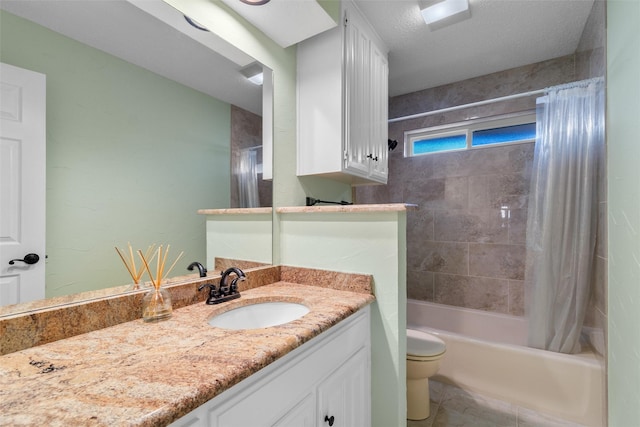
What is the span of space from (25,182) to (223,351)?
27.0 inches

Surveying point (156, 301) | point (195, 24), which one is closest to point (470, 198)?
point (195, 24)

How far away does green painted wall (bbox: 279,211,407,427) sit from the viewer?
4.12ft

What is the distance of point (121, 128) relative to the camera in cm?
96

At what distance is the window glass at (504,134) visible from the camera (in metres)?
2.40

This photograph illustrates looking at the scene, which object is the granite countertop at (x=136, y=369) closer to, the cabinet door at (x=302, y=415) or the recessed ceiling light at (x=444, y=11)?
the cabinet door at (x=302, y=415)

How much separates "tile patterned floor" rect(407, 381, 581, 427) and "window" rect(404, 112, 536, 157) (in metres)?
1.96

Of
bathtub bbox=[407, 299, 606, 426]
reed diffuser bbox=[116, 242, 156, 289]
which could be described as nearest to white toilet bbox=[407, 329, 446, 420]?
bathtub bbox=[407, 299, 606, 426]

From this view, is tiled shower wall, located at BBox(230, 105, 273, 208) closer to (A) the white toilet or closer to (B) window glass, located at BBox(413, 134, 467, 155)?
(A) the white toilet

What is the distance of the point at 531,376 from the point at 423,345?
2.28 ft

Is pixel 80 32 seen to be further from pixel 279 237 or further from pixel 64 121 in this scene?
pixel 279 237

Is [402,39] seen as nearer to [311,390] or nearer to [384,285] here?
[384,285]

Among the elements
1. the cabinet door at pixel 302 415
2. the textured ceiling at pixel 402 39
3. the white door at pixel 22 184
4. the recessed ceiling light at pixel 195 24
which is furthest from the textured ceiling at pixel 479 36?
the cabinet door at pixel 302 415

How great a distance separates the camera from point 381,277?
1.28 m

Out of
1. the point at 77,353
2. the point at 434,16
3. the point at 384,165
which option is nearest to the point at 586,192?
the point at 384,165
